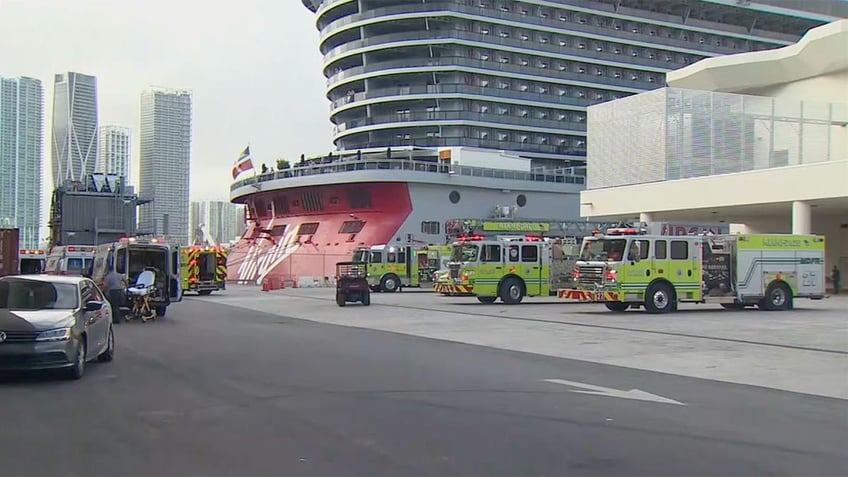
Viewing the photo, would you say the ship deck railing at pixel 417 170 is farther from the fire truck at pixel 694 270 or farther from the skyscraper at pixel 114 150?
the fire truck at pixel 694 270

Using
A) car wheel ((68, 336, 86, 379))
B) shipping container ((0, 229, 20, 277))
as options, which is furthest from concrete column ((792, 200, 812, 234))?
car wheel ((68, 336, 86, 379))

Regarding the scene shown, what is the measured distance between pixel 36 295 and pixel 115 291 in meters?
10.3

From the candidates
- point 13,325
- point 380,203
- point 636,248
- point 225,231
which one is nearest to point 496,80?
point 380,203

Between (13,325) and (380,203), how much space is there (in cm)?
5173

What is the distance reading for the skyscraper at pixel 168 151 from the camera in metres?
86.5

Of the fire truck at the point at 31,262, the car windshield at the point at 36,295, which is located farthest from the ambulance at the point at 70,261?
the car windshield at the point at 36,295

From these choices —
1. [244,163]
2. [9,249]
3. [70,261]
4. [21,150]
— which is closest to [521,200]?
[244,163]

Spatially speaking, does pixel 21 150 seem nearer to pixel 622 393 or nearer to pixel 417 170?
pixel 417 170

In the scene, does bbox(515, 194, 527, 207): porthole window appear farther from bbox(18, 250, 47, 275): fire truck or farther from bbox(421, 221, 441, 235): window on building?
bbox(18, 250, 47, 275): fire truck

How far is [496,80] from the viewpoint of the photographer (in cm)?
7338

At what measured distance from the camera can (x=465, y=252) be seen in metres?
30.0

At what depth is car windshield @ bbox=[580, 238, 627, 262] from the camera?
964 inches

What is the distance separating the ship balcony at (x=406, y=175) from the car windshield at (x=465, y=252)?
98.9 feet

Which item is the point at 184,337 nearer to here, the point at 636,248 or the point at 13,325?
the point at 13,325
